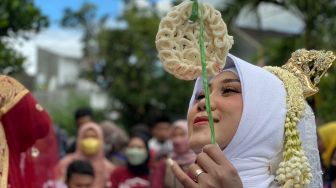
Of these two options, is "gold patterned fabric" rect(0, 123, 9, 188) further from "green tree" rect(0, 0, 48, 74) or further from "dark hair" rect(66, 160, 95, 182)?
"dark hair" rect(66, 160, 95, 182)

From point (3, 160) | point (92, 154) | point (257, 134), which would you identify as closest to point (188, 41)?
point (257, 134)

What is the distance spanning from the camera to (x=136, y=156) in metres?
5.89

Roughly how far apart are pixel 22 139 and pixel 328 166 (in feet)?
8.38

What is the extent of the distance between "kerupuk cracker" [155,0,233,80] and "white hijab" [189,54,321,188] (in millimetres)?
173

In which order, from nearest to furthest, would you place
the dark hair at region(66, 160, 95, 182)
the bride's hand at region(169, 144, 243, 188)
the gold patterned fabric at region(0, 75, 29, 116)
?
the bride's hand at region(169, 144, 243, 188)
the gold patterned fabric at region(0, 75, 29, 116)
the dark hair at region(66, 160, 95, 182)

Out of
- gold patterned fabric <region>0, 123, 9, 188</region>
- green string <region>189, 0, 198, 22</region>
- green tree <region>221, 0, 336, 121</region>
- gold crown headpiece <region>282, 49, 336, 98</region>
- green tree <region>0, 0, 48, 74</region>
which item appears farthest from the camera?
green tree <region>221, 0, 336, 121</region>

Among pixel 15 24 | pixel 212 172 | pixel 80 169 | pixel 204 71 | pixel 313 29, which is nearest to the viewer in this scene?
pixel 212 172

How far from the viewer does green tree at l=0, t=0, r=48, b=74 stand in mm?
4650

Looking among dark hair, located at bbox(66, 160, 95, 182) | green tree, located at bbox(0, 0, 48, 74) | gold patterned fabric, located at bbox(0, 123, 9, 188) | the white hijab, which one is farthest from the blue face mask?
the white hijab

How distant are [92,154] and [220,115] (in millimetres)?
3929

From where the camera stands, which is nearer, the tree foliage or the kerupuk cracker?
the kerupuk cracker

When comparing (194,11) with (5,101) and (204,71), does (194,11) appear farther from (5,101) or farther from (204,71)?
(5,101)

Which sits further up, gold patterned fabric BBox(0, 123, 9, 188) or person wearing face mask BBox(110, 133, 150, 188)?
person wearing face mask BBox(110, 133, 150, 188)

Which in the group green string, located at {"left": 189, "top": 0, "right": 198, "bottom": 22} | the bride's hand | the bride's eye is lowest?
the bride's hand
